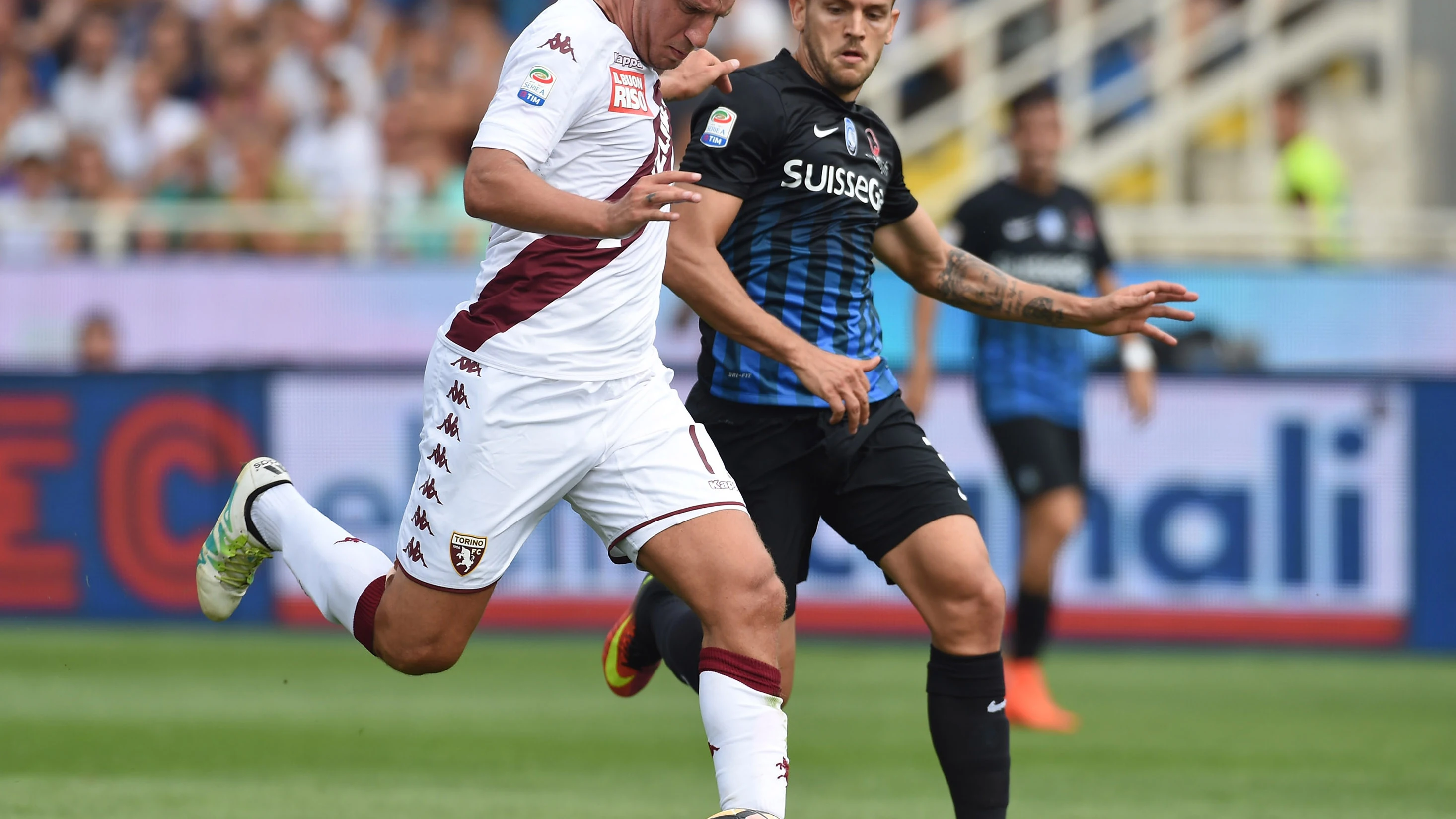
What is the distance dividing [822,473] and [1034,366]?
3408mm

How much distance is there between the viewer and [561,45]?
4.77m

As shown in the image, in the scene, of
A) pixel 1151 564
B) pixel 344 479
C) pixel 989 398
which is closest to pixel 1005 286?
pixel 989 398

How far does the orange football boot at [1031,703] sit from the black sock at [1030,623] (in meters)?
0.05

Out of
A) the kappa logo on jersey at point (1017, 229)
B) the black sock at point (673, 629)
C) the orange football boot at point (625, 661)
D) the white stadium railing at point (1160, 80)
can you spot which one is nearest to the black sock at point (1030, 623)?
the kappa logo on jersey at point (1017, 229)

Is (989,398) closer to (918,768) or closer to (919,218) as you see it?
(918,768)

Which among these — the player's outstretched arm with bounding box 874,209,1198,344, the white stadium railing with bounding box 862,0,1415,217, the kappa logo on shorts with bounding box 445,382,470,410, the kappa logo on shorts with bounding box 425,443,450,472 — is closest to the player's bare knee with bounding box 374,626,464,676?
the kappa logo on shorts with bounding box 425,443,450,472

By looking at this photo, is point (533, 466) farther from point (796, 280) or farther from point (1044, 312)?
point (1044, 312)

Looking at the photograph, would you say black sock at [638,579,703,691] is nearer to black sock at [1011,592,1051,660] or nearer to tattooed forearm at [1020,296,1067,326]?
tattooed forearm at [1020,296,1067,326]

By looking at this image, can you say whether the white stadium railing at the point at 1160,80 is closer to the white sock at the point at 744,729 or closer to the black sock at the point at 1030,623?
the black sock at the point at 1030,623

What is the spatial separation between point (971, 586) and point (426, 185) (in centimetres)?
1016

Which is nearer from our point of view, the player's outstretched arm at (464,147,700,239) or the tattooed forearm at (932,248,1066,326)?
the player's outstretched arm at (464,147,700,239)

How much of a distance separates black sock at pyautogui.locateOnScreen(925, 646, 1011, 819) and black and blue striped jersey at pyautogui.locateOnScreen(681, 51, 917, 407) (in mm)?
812

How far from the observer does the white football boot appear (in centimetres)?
589

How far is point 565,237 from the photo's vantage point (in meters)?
4.97
